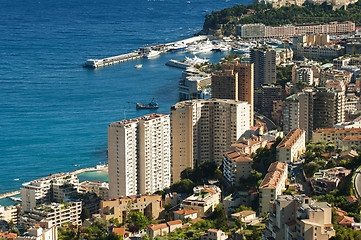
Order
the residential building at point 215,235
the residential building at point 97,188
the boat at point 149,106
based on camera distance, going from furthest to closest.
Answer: the boat at point 149,106 → the residential building at point 97,188 → the residential building at point 215,235

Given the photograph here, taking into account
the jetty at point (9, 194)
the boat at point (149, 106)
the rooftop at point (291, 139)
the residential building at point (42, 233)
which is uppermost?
the rooftop at point (291, 139)

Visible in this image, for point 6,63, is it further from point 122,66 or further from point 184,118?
point 184,118

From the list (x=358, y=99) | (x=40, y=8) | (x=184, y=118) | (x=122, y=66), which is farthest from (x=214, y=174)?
(x=40, y=8)

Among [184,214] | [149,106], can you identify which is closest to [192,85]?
[149,106]

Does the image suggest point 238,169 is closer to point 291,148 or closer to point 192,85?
point 291,148

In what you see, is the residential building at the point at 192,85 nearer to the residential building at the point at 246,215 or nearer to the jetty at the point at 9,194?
the jetty at the point at 9,194

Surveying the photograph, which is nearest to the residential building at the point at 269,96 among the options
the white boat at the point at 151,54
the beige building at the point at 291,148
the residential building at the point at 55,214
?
the beige building at the point at 291,148

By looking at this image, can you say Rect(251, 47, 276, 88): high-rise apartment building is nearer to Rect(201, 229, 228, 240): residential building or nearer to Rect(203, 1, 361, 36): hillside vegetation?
Rect(203, 1, 361, 36): hillside vegetation
